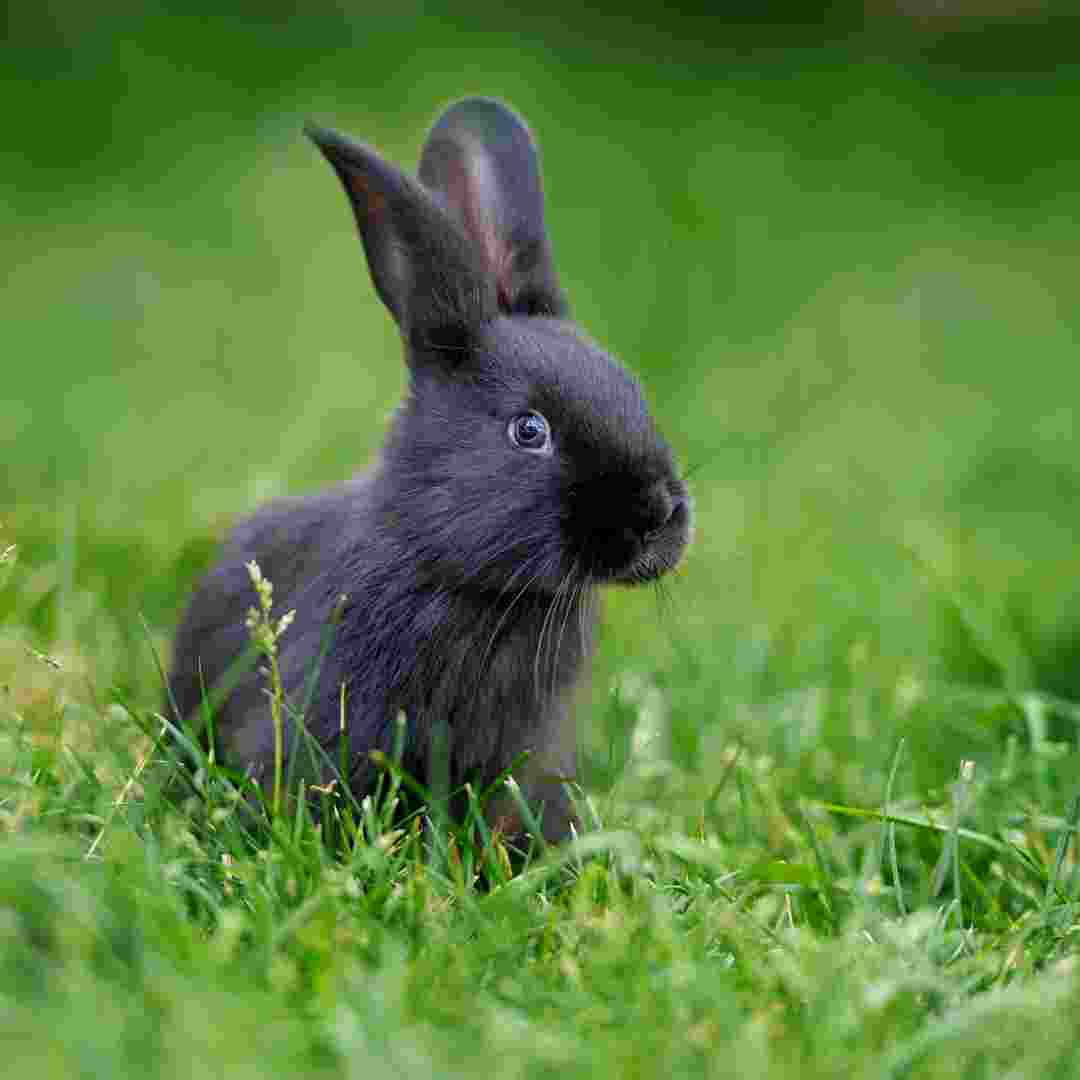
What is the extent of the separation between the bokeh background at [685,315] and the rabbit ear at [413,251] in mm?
897

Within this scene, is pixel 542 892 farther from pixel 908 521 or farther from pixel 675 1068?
pixel 908 521

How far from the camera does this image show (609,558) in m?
2.99

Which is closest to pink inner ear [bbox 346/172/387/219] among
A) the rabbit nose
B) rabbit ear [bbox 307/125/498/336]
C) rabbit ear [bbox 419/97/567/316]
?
rabbit ear [bbox 307/125/498/336]

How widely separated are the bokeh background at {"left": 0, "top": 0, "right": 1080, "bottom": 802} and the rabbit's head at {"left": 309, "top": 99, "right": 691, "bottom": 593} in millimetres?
325

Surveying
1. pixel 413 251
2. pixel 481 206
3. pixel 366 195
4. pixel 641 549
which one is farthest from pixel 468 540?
pixel 481 206

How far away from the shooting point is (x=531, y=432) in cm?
310

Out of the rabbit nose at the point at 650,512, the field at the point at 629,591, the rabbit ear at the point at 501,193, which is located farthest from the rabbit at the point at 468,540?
the field at the point at 629,591

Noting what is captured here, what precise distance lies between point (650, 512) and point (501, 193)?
986mm

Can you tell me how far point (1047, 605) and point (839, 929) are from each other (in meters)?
2.20

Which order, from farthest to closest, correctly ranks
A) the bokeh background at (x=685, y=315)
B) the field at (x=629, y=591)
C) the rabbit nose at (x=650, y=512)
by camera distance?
the bokeh background at (x=685, y=315) → the rabbit nose at (x=650, y=512) → the field at (x=629, y=591)

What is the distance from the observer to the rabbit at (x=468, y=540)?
3.01 meters

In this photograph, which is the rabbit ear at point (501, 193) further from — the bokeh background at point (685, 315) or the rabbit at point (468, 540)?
the bokeh background at point (685, 315)

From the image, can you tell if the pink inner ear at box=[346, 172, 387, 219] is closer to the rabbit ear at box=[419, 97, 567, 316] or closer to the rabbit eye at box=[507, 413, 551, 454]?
the rabbit ear at box=[419, 97, 567, 316]

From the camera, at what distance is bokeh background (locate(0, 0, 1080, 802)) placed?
4289mm
